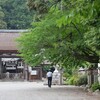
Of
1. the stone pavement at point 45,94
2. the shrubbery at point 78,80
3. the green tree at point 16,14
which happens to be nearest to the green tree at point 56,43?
the stone pavement at point 45,94

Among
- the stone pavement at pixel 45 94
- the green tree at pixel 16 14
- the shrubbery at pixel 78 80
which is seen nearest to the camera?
the stone pavement at pixel 45 94

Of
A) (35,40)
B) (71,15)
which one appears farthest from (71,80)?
(71,15)

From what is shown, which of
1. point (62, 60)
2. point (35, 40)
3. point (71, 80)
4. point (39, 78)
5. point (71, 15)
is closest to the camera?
point (71, 15)

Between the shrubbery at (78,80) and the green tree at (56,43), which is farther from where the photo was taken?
the shrubbery at (78,80)

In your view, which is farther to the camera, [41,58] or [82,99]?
[41,58]

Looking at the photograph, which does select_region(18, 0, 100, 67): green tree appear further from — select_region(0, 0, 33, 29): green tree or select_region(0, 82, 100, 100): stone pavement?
select_region(0, 0, 33, 29): green tree

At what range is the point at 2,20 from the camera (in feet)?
223

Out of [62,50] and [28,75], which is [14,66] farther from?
[62,50]

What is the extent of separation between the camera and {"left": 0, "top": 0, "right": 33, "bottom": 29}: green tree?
6969 cm

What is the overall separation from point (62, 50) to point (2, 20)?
1816 inches

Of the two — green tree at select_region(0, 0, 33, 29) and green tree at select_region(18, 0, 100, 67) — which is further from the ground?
green tree at select_region(0, 0, 33, 29)

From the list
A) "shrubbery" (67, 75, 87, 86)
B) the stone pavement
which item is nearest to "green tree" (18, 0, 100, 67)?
the stone pavement

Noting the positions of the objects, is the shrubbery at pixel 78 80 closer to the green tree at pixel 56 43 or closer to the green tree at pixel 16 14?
the green tree at pixel 56 43

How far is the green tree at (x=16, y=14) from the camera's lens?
229 feet
